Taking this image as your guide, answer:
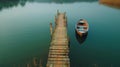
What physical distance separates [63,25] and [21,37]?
36.3ft

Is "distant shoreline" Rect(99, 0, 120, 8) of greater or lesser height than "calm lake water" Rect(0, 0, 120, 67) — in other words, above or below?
above

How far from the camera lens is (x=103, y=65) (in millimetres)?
30359

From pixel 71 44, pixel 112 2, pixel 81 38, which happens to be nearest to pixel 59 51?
pixel 71 44

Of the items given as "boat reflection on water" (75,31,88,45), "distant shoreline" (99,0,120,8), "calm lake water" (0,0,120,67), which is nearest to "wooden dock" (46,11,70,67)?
"calm lake water" (0,0,120,67)

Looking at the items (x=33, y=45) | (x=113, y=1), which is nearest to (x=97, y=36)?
(x=33, y=45)

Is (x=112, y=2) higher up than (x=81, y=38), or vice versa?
(x=112, y=2)

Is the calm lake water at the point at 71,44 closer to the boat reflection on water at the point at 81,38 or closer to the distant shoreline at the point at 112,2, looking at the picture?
the boat reflection on water at the point at 81,38

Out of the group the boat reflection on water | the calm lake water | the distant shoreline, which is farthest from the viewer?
the distant shoreline

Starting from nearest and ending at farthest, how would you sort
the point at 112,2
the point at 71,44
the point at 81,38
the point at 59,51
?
the point at 59,51
the point at 71,44
the point at 81,38
the point at 112,2

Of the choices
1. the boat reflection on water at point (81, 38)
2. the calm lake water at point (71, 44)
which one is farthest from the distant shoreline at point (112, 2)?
the boat reflection on water at point (81, 38)

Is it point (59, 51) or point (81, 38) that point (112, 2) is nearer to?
point (81, 38)

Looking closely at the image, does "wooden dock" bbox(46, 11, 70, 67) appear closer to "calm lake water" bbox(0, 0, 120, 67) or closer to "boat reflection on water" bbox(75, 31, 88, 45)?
"calm lake water" bbox(0, 0, 120, 67)

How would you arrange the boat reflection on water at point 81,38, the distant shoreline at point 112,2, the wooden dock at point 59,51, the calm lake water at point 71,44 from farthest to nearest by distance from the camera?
the distant shoreline at point 112,2
the boat reflection on water at point 81,38
the calm lake water at point 71,44
the wooden dock at point 59,51

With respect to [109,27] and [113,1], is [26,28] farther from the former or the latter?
[113,1]
